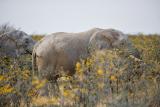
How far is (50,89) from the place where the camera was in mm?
10258

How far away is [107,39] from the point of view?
10.8 m

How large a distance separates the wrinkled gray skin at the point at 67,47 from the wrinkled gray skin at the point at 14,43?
7.26 ft

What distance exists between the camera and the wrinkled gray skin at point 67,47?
34.6ft

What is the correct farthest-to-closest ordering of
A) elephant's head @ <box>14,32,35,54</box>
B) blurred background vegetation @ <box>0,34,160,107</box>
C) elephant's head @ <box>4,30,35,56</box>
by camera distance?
elephant's head @ <box>14,32,35,54</box>
elephant's head @ <box>4,30,35,56</box>
blurred background vegetation @ <box>0,34,160,107</box>

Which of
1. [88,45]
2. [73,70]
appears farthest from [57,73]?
[88,45]

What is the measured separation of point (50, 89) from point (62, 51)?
4.08ft

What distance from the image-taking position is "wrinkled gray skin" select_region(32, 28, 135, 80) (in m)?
10.5

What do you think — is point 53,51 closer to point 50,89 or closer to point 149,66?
point 50,89

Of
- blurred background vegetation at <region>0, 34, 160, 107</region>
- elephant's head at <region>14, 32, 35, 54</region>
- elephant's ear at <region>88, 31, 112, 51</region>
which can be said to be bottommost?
Answer: blurred background vegetation at <region>0, 34, 160, 107</region>

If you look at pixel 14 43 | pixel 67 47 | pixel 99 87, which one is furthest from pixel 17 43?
pixel 99 87

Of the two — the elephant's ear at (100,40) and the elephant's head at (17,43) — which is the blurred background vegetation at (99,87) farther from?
the elephant's head at (17,43)

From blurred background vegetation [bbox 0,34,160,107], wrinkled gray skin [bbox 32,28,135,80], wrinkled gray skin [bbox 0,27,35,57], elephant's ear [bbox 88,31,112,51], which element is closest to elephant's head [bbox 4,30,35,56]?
wrinkled gray skin [bbox 0,27,35,57]

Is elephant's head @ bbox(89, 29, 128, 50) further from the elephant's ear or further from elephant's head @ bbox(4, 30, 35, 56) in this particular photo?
elephant's head @ bbox(4, 30, 35, 56)

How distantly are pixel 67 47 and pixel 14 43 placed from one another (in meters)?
3.62
